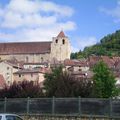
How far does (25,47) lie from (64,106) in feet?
534

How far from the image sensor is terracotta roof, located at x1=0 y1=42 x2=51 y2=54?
622 feet

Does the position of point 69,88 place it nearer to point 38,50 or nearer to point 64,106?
point 64,106

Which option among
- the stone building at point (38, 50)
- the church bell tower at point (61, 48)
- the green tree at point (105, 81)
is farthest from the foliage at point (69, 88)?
the church bell tower at point (61, 48)

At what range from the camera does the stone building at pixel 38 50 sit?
185 meters

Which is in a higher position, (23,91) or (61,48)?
(61,48)

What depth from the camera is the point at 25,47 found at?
635ft

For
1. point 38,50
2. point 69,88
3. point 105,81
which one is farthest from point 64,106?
point 38,50

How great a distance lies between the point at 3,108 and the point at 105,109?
28.7ft

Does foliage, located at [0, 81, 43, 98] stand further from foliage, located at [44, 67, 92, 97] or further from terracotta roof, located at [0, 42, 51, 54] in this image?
terracotta roof, located at [0, 42, 51, 54]

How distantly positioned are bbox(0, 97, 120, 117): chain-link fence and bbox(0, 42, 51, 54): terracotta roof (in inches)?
6044

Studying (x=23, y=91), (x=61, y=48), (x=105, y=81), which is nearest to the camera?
(x=23, y=91)

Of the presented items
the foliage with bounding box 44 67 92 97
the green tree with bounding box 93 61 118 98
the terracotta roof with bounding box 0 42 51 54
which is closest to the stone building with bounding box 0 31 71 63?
the terracotta roof with bounding box 0 42 51 54

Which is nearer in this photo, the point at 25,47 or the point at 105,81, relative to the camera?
the point at 105,81

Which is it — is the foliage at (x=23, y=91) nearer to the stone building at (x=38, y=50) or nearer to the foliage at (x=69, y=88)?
the foliage at (x=69, y=88)
